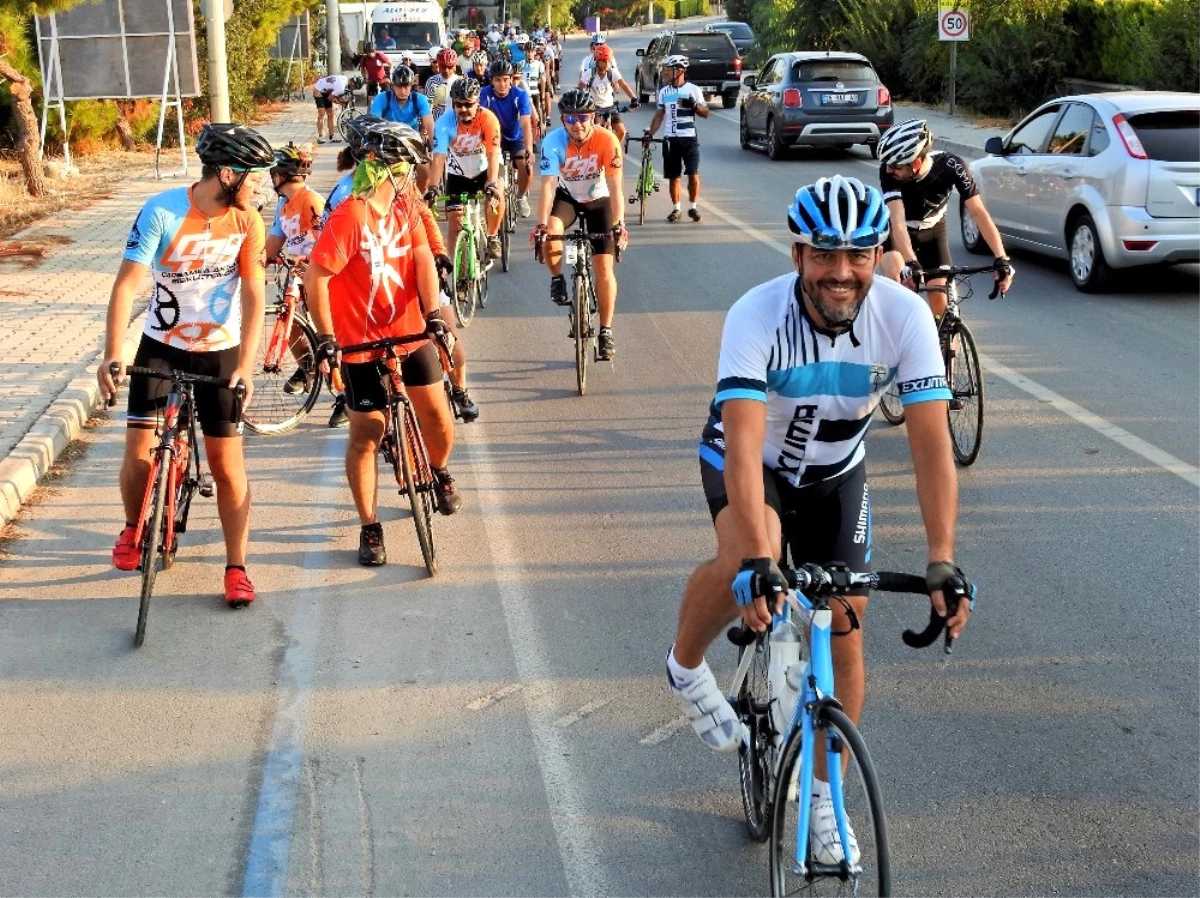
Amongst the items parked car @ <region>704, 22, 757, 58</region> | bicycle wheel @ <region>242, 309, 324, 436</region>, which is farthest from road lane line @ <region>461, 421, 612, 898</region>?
parked car @ <region>704, 22, 757, 58</region>

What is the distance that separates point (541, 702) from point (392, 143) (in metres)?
2.79

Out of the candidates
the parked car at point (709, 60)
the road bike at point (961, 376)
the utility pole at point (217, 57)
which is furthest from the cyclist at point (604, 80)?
the parked car at point (709, 60)

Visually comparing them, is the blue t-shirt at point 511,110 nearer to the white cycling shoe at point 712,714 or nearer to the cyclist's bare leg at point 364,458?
the cyclist's bare leg at point 364,458

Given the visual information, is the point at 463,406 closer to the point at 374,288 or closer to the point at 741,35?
the point at 374,288

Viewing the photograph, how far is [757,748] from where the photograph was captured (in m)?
4.46

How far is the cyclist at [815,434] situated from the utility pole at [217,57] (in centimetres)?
1648

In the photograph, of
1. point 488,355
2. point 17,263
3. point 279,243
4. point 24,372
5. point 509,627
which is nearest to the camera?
point 509,627

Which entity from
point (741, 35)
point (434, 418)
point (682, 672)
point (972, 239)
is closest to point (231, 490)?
point (434, 418)

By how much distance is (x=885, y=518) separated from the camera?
782 centimetres

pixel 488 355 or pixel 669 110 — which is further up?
pixel 669 110

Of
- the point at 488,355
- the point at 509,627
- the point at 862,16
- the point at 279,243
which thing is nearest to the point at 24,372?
the point at 279,243

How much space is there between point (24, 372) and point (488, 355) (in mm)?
3298

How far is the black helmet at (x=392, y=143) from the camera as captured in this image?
7.10 metres

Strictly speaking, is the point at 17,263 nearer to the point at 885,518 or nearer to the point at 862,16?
the point at 885,518
